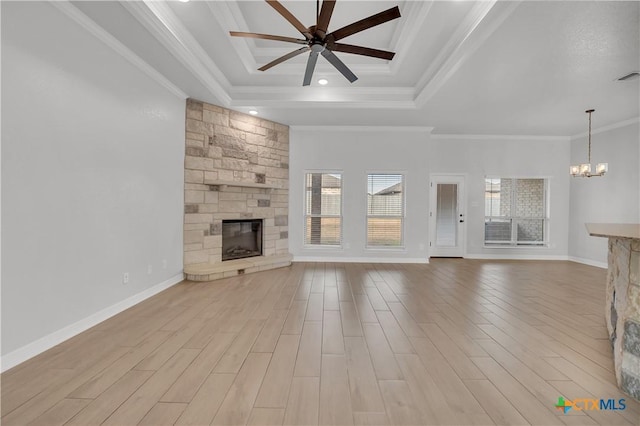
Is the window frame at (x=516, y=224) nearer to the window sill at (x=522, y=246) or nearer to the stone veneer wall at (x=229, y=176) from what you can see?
the window sill at (x=522, y=246)

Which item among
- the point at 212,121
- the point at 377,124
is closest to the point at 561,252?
the point at 377,124

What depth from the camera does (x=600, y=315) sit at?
2955 mm

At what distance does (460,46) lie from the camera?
3.00 metres

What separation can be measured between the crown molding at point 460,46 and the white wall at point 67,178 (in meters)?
3.71

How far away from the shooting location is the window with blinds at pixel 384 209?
19.1 feet

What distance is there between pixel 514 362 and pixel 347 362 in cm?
127

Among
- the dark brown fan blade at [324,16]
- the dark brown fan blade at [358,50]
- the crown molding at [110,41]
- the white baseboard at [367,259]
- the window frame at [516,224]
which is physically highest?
the crown molding at [110,41]

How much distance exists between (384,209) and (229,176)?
3.25m

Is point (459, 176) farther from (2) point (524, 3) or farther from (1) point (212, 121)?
(1) point (212, 121)

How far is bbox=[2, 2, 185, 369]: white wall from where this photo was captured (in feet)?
6.38

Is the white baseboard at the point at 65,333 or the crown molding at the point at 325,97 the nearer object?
the white baseboard at the point at 65,333

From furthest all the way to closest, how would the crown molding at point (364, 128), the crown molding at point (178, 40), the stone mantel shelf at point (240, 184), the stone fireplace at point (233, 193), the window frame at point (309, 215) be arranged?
the window frame at point (309, 215) < the crown molding at point (364, 128) < the stone mantel shelf at point (240, 184) < the stone fireplace at point (233, 193) < the crown molding at point (178, 40)

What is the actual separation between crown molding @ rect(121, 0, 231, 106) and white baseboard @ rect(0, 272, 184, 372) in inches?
111

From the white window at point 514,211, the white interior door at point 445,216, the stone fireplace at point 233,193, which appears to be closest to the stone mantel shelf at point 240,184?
the stone fireplace at point 233,193
